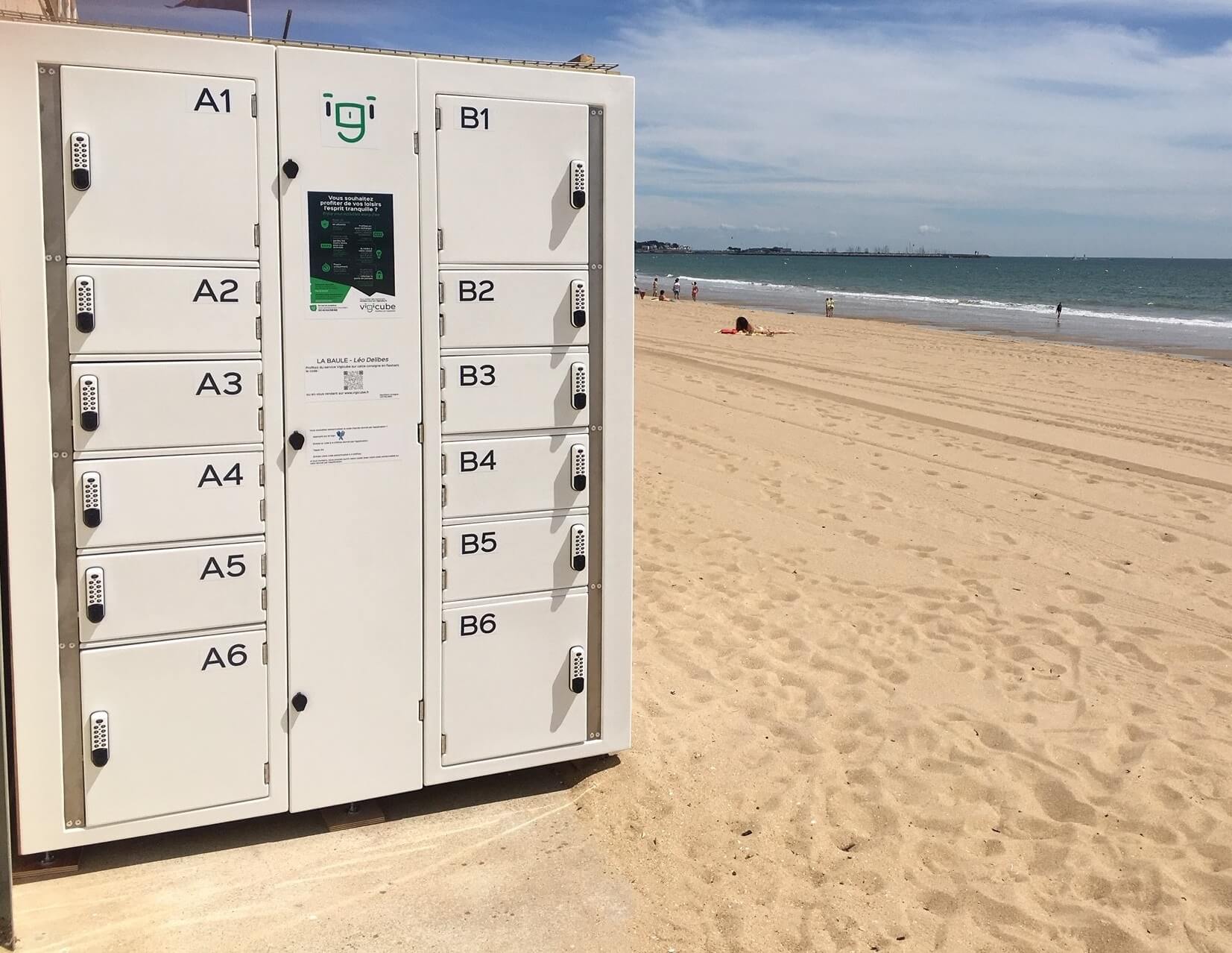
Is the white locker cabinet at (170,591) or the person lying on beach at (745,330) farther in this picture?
the person lying on beach at (745,330)

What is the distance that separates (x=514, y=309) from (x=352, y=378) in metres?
0.68

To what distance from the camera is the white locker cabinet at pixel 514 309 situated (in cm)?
416

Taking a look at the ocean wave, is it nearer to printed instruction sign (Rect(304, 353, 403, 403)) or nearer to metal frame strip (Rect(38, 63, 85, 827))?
printed instruction sign (Rect(304, 353, 403, 403))

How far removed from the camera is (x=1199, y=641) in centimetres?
654

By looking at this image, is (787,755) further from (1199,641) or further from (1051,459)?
(1051,459)

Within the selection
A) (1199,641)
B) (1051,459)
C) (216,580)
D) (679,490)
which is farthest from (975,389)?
(216,580)

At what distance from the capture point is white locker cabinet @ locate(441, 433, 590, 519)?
14.0 feet

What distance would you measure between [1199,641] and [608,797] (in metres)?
4.02

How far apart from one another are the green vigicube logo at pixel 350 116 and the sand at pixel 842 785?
8.71 feet

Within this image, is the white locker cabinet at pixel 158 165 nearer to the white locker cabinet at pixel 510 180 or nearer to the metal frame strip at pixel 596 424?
the white locker cabinet at pixel 510 180

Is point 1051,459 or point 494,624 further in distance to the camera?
point 1051,459

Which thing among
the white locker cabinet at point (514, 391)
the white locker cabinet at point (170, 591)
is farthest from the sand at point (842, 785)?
the white locker cabinet at point (514, 391)

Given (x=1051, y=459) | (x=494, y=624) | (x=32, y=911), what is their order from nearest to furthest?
(x=32, y=911) → (x=494, y=624) → (x=1051, y=459)

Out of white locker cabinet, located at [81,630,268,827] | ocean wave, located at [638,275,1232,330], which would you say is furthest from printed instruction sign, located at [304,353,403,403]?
ocean wave, located at [638,275,1232,330]
